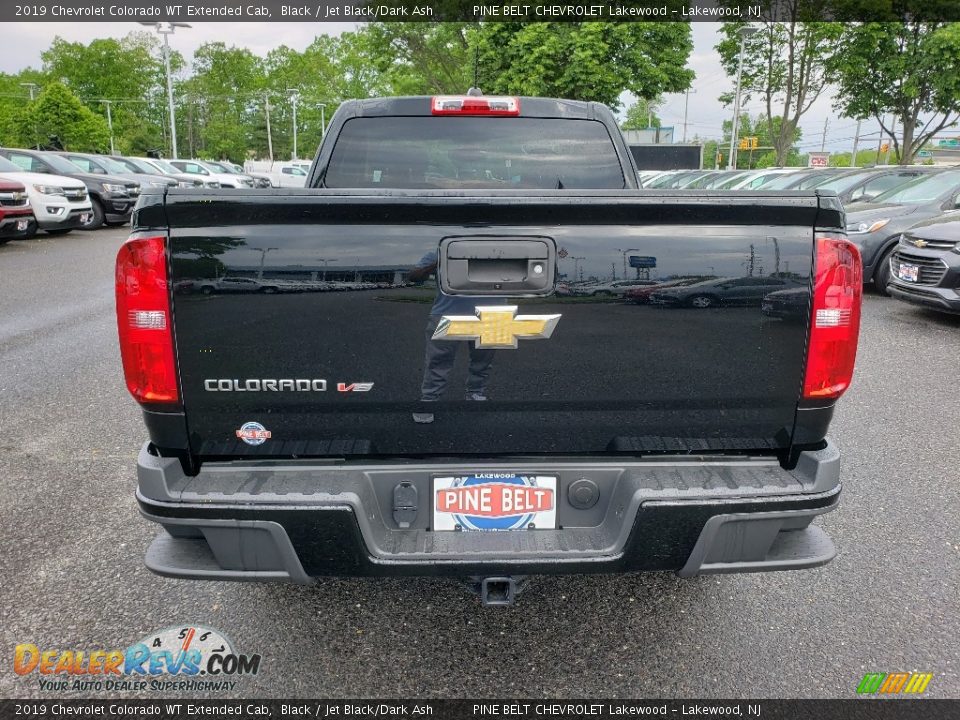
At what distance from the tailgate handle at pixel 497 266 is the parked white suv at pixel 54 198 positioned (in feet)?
47.3

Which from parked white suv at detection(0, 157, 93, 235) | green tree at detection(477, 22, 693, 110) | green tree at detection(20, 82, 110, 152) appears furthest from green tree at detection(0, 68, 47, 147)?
parked white suv at detection(0, 157, 93, 235)

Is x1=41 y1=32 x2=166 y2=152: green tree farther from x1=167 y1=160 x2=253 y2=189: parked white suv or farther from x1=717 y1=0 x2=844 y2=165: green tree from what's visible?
x1=717 y1=0 x2=844 y2=165: green tree

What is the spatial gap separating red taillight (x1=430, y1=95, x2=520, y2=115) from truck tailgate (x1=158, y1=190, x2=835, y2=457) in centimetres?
178

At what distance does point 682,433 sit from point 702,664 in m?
0.93

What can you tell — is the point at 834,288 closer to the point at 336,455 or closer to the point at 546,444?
the point at 546,444

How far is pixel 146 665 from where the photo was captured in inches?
94.1

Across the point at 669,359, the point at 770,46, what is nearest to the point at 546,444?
the point at 669,359

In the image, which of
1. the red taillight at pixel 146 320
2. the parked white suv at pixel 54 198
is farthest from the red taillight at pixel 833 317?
the parked white suv at pixel 54 198

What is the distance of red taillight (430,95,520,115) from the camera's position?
348 cm

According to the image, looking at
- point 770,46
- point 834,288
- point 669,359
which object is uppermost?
point 770,46

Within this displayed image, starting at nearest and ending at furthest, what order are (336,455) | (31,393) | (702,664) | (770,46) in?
(336,455), (702,664), (31,393), (770,46)

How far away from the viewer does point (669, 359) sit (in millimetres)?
1996

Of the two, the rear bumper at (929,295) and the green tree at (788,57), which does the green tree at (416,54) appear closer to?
the green tree at (788,57)

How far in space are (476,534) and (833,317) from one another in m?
1.23
